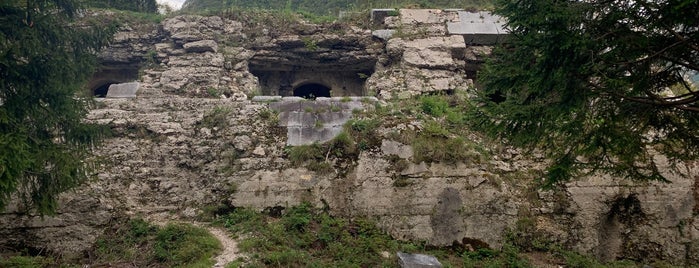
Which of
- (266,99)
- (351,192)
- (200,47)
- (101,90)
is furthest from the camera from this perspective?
(101,90)

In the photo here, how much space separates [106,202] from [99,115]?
2.64 metres

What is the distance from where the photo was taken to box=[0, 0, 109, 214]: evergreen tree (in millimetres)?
6988

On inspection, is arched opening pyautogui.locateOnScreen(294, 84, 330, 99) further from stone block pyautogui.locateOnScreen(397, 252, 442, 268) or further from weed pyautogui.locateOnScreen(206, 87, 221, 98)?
stone block pyautogui.locateOnScreen(397, 252, 442, 268)

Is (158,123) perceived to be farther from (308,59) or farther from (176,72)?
(308,59)

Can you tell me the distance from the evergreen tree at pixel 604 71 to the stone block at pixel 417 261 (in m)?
2.57

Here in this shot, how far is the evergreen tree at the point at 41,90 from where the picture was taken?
6.99 metres

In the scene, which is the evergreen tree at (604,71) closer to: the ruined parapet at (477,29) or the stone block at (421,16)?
the ruined parapet at (477,29)

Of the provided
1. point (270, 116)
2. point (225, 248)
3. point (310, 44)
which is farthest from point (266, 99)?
point (225, 248)

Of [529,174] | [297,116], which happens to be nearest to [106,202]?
[297,116]

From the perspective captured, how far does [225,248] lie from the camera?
8305mm

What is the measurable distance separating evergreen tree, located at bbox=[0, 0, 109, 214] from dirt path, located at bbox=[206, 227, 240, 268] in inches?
98.1

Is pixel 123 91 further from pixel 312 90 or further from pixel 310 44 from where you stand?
pixel 312 90

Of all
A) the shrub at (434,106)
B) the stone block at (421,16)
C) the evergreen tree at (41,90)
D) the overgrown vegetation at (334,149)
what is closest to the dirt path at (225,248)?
the overgrown vegetation at (334,149)

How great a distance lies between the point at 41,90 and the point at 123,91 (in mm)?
5126
